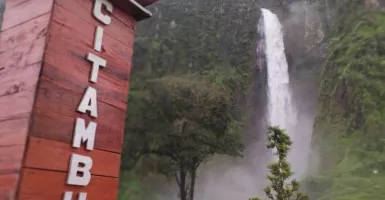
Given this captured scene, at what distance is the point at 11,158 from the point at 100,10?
98 cm

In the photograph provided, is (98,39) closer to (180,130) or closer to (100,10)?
(100,10)

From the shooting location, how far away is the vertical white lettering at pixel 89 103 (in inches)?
70.3

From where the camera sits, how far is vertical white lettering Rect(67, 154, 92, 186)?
1.67 m

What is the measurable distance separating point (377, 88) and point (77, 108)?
1826 cm

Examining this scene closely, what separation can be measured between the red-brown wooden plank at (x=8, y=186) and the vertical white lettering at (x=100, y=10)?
992 mm

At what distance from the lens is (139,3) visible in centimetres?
245

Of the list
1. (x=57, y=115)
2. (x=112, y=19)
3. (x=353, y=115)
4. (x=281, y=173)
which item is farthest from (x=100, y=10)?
(x=353, y=115)

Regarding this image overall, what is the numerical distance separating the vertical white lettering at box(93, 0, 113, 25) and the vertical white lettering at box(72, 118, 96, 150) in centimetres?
64

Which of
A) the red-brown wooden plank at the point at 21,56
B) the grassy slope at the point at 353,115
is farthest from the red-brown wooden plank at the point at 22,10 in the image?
the grassy slope at the point at 353,115

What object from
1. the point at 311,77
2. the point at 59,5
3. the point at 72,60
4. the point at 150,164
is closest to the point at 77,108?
the point at 72,60

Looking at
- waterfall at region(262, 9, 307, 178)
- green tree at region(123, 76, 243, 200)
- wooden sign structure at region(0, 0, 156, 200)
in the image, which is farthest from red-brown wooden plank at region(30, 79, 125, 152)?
waterfall at region(262, 9, 307, 178)

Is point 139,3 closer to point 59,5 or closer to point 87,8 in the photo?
point 87,8

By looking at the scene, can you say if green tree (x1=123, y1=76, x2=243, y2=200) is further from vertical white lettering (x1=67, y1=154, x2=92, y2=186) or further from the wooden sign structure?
vertical white lettering (x1=67, y1=154, x2=92, y2=186)

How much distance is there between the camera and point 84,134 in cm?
177
